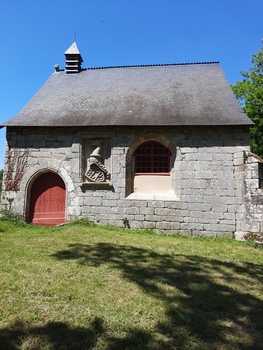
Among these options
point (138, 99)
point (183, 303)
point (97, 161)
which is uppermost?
point (138, 99)

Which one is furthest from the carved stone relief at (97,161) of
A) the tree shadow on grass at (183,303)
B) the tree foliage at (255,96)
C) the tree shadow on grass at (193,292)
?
the tree foliage at (255,96)

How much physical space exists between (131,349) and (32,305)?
1.46 m

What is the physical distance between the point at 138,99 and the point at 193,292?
751 centimetres

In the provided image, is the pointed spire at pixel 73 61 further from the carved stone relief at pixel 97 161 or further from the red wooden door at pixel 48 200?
the red wooden door at pixel 48 200

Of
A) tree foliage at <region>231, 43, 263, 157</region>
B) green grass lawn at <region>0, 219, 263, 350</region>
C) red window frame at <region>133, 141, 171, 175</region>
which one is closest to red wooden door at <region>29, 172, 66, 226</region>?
green grass lawn at <region>0, 219, 263, 350</region>

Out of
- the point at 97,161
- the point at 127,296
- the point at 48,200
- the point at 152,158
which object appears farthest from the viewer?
the point at 48,200

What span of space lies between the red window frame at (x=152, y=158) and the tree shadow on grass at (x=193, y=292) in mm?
3277

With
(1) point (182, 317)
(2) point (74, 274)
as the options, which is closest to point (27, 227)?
(2) point (74, 274)

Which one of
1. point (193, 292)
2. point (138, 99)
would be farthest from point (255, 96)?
point (193, 292)

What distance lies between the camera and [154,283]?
13.4ft

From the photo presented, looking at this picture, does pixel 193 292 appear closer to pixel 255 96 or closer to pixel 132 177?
pixel 132 177

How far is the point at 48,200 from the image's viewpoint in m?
9.22

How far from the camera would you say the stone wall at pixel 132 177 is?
787cm

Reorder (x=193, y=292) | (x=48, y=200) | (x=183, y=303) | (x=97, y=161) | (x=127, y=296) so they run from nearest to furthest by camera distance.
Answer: (x=183, y=303), (x=127, y=296), (x=193, y=292), (x=97, y=161), (x=48, y=200)
